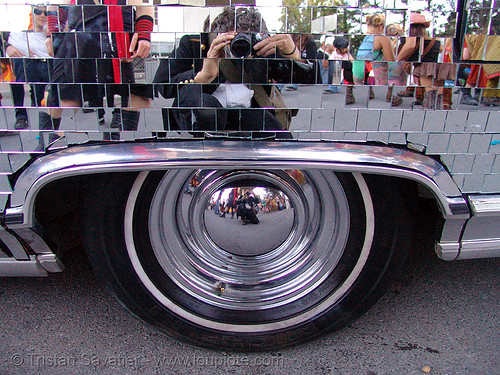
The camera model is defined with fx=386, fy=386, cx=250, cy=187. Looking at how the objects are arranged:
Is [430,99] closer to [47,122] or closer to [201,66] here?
[201,66]

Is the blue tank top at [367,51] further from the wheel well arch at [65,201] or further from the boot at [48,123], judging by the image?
the boot at [48,123]

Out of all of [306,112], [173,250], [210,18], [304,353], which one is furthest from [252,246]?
[210,18]

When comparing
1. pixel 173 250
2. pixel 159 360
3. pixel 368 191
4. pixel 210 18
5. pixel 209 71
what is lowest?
pixel 159 360

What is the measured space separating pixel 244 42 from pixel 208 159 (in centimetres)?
37

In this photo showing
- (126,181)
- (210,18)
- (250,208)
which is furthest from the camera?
(250,208)

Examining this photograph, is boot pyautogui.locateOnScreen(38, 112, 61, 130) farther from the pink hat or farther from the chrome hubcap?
the pink hat

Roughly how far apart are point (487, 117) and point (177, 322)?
51.3 inches

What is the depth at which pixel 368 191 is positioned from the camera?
4.47ft

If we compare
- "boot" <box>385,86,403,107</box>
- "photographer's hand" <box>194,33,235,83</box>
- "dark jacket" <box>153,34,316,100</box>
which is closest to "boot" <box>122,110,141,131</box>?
"dark jacket" <box>153,34,316,100</box>

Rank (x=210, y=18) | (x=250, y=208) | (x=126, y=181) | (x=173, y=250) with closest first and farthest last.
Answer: (x=210, y=18), (x=126, y=181), (x=250, y=208), (x=173, y=250)

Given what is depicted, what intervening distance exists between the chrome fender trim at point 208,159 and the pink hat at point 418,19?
383 mm

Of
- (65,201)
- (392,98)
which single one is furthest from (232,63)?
(65,201)

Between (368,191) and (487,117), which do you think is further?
(368,191)

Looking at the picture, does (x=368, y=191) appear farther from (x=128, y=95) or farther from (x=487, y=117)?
(x=128, y=95)
